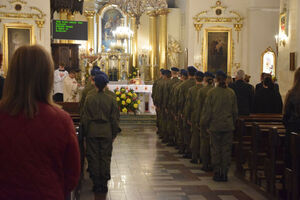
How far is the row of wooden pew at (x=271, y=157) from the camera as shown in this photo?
17.1 feet

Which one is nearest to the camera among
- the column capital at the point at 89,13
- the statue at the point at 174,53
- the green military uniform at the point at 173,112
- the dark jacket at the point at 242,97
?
the dark jacket at the point at 242,97

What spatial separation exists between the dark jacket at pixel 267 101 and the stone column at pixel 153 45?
14.1m

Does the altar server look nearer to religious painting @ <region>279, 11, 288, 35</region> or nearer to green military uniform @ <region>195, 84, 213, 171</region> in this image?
green military uniform @ <region>195, 84, 213, 171</region>

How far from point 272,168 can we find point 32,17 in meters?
14.9

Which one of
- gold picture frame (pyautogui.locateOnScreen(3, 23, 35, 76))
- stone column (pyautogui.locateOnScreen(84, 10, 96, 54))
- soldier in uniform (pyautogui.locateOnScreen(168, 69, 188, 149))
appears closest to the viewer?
soldier in uniform (pyautogui.locateOnScreen(168, 69, 188, 149))

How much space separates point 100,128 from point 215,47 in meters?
14.2

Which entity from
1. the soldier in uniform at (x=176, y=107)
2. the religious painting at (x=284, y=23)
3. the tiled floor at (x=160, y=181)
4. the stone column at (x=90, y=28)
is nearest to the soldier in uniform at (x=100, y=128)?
the tiled floor at (x=160, y=181)

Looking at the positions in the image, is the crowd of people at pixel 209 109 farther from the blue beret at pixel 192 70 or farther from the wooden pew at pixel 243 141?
the wooden pew at pixel 243 141

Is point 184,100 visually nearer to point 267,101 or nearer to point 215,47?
point 267,101

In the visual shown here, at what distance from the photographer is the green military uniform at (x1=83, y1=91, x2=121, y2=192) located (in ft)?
21.1

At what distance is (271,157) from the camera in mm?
5992

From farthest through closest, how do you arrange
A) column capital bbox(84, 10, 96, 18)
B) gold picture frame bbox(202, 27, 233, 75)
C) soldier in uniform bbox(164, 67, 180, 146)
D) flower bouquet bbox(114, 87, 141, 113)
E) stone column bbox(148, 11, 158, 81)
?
stone column bbox(148, 11, 158, 81)
column capital bbox(84, 10, 96, 18)
gold picture frame bbox(202, 27, 233, 75)
flower bouquet bbox(114, 87, 141, 113)
soldier in uniform bbox(164, 67, 180, 146)

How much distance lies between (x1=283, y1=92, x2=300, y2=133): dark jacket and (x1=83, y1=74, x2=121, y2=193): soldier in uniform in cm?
249

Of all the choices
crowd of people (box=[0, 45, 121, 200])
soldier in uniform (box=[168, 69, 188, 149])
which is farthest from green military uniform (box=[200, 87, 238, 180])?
crowd of people (box=[0, 45, 121, 200])
